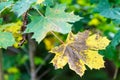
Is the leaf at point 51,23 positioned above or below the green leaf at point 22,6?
below

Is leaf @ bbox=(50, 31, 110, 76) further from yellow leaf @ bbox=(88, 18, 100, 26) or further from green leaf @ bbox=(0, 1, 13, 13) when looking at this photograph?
yellow leaf @ bbox=(88, 18, 100, 26)

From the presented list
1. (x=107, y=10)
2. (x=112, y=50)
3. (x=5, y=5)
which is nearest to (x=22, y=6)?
(x=5, y=5)

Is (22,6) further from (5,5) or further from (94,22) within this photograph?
(94,22)

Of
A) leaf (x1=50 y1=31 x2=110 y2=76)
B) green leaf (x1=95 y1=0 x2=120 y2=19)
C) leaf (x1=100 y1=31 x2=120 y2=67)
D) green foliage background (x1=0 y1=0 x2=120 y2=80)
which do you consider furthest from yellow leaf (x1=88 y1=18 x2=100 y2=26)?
leaf (x1=50 y1=31 x2=110 y2=76)

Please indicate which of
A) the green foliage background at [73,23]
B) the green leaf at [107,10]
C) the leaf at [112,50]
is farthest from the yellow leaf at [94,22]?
the green leaf at [107,10]

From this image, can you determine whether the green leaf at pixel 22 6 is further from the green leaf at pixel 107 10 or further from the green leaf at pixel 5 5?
the green leaf at pixel 107 10

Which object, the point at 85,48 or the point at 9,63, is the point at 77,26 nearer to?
the point at 85,48
